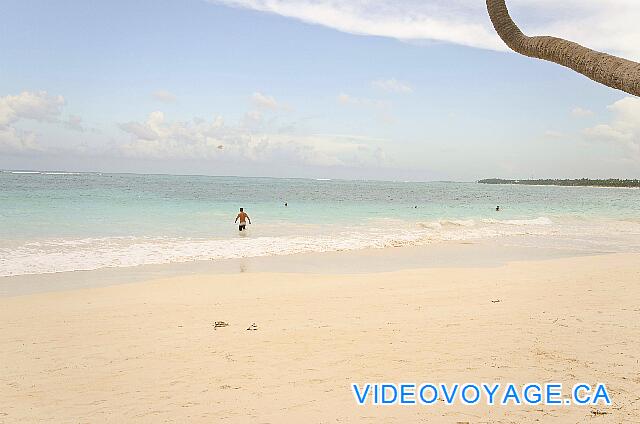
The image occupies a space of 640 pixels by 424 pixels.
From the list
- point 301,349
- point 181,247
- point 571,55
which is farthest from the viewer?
point 181,247

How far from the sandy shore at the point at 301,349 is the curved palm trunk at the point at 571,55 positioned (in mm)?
3602

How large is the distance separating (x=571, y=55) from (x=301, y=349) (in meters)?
5.45

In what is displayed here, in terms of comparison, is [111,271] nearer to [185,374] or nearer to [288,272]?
[288,272]

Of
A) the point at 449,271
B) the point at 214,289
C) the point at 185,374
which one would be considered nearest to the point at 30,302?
the point at 214,289

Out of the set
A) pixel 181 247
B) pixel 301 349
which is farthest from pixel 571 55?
pixel 181 247

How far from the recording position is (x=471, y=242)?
23312 mm

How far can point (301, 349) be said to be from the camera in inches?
283

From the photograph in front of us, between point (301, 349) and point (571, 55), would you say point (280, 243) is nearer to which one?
point (301, 349)

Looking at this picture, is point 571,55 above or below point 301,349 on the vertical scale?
above

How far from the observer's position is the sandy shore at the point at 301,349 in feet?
17.5

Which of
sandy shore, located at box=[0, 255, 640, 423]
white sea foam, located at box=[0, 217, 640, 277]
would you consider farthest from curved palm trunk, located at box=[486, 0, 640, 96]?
white sea foam, located at box=[0, 217, 640, 277]

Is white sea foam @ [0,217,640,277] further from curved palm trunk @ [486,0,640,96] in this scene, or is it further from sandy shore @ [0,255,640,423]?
curved palm trunk @ [486,0,640,96]

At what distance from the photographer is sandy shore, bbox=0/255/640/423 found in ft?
17.5

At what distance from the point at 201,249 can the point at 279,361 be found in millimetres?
13125
